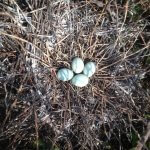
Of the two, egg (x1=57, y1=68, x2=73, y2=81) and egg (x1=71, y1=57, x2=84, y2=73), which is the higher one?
egg (x1=71, y1=57, x2=84, y2=73)

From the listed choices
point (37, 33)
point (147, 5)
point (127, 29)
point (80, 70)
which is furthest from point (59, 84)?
point (147, 5)

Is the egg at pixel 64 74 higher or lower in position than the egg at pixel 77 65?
lower

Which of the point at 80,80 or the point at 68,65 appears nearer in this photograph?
the point at 80,80
